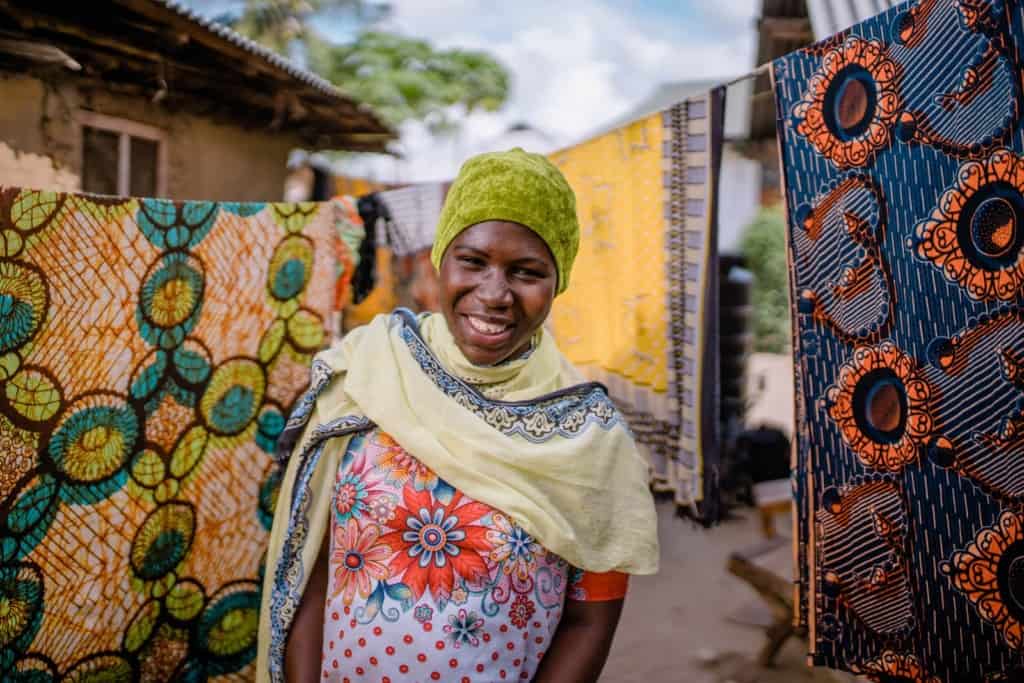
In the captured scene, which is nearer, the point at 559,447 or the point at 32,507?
the point at 559,447

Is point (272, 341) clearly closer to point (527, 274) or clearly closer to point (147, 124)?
point (527, 274)

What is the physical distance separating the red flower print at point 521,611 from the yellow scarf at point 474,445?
0.44 feet

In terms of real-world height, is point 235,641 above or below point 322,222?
below

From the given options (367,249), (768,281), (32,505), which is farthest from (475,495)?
(768,281)

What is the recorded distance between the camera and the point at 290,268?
8.36 ft

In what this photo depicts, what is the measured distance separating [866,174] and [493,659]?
147cm

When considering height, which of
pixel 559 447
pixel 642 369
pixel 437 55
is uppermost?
pixel 437 55

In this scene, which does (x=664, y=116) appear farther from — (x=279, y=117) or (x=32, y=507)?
(x=279, y=117)

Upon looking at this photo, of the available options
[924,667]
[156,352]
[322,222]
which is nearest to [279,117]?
[322,222]

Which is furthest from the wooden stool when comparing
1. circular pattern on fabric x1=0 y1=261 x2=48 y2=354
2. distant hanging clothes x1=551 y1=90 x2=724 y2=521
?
circular pattern on fabric x1=0 y1=261 x2=48 y2=354

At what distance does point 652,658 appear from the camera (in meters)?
4.18

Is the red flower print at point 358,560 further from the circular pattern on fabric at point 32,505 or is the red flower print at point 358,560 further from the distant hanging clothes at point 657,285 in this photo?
the distant hanging clothes at point 657,285

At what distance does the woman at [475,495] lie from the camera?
5.05ft

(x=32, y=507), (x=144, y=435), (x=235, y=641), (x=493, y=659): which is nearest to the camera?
(x=493, y=659)
